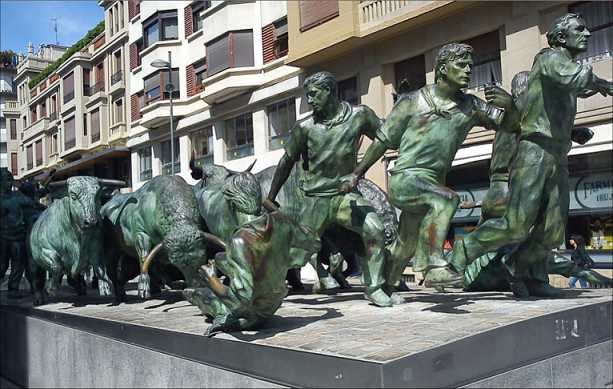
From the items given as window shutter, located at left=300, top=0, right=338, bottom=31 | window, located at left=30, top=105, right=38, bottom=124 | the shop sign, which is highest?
window, located at left=30, top=105, right=38, bottom=124

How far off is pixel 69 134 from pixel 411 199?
37249mm

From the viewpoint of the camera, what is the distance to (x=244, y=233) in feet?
12.7

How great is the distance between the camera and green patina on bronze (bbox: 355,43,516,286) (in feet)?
15.2

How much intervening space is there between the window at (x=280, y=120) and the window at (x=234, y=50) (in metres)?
2.10

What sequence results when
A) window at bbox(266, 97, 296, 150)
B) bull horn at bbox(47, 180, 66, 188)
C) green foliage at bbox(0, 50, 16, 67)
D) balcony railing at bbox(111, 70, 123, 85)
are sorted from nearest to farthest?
bull horn at bbox(47, 180, 66, 188), window at bbox(266, 97, 296, 150), balcony railing at bbox(111, 70, 123, 85), green foliage at bbox(0, 50, 16, 67)

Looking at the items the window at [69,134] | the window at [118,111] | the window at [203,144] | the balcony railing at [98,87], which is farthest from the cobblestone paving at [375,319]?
the window at [69,134]

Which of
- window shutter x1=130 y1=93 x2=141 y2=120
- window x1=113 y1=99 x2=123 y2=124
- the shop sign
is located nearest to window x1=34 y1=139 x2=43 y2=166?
window x1=113 y1=99 x2=123 y2=124

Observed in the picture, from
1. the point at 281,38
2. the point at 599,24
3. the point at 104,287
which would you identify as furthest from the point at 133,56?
the point at 104,287

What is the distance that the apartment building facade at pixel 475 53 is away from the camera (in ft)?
41.2

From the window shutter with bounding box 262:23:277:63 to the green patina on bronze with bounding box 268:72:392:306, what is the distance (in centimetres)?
1590

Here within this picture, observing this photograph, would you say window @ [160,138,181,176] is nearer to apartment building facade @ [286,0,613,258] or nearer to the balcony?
apartment building facade @ [286,0,613,258]

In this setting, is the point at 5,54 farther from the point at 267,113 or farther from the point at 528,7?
the point at 528,7

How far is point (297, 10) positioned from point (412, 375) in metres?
17.1

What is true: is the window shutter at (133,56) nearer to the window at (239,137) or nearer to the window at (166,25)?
the window at (166,25)
